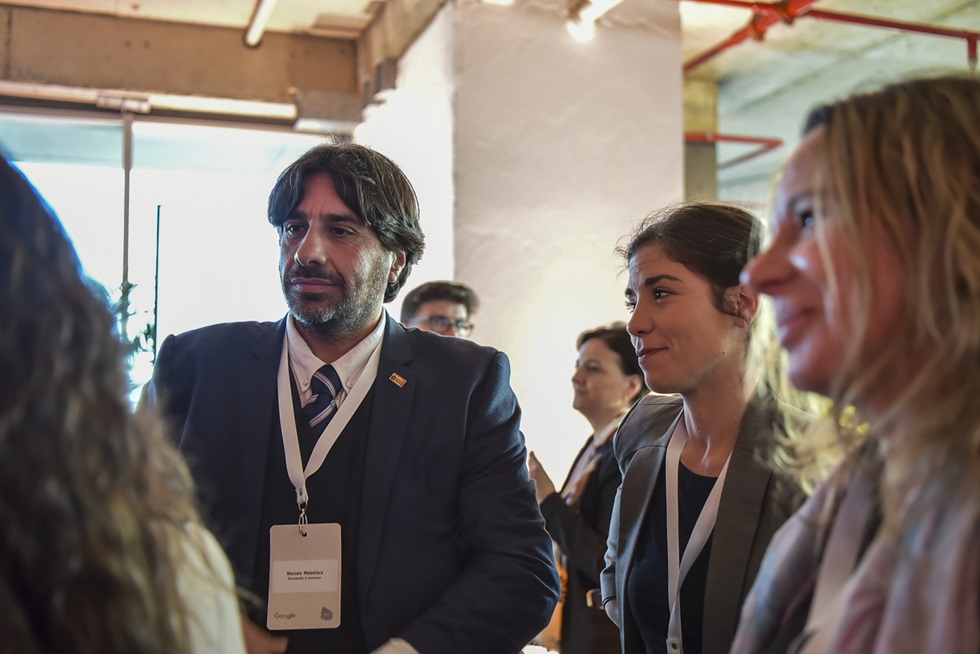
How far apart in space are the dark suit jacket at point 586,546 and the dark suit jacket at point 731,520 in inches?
31.2

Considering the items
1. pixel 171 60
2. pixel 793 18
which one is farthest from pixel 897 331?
pixel 171 60

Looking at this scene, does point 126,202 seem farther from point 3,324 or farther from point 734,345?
point 3,324

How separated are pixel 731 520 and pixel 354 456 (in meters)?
0.76

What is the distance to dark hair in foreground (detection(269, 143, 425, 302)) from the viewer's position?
2.12 meters

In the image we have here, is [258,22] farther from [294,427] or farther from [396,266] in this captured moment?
[294,427]

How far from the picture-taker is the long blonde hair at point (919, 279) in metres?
0.92

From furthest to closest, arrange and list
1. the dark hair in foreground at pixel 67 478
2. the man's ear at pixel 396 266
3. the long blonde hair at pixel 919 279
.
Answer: the man's ear at pixel 396 266 < the long blonde hair at pixel 919 279 < the dark hair in foreground at pixel 67 478

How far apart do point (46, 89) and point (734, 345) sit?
16.4 ft

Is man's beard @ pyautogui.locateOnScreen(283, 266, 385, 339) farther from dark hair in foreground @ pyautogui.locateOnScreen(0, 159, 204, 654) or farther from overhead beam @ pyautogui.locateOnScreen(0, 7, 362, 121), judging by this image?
overhead beam @ pyautogui.locateOnScreen(0, 7, 362, 121)

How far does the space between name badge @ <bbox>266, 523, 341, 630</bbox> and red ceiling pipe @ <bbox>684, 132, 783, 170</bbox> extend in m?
5.51

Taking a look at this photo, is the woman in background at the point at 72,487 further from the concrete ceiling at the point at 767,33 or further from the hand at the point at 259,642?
the concrete ceiling at the point at 767,33

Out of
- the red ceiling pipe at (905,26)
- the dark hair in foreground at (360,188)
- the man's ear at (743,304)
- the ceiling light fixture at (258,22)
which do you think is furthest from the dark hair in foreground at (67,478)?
the red ceiling pipe at (905,26)

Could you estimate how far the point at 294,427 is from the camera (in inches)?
75.1

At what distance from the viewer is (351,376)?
2016 millimetres
